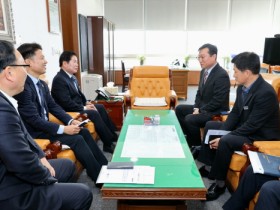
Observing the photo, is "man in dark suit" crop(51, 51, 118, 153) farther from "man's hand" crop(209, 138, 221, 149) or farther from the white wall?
"man's hand" crop(209, 138, 221, 149)

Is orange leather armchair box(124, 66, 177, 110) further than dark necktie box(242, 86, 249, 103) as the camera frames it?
Yes

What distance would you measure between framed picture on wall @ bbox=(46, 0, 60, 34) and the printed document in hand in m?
2.87

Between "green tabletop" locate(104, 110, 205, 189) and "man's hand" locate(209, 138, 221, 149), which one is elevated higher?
"green tabletop" locate(104, 110, 205, 189)

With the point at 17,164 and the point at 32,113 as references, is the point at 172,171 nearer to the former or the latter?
the point at 17,164

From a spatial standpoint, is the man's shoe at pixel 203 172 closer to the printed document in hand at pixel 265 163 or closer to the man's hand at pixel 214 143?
the man's hand at pixel 214 143

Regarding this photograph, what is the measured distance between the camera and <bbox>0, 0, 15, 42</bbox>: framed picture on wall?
2143 mm

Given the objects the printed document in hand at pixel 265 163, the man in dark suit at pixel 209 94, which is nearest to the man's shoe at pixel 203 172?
the man in dark suit at pixel 209 94

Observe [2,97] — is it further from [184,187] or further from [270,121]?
[270,121]

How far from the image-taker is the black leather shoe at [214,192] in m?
2.02

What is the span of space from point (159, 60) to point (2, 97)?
7.02 metres

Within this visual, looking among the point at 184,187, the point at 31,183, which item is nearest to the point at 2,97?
the point at 31,183

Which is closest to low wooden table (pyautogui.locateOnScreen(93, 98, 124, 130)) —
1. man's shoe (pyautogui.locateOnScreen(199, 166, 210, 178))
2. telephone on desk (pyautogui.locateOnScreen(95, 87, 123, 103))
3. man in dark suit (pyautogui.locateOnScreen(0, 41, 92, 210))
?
telephone on desk (pyautogui.locateOnScreen(95, 87, 123, 103))

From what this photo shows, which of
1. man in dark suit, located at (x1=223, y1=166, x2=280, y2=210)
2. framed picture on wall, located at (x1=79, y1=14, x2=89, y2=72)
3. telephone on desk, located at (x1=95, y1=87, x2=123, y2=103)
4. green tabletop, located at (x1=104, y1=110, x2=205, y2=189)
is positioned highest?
framed picture on wall, located at (x1=79, y1=14, x2=89, y2=72)

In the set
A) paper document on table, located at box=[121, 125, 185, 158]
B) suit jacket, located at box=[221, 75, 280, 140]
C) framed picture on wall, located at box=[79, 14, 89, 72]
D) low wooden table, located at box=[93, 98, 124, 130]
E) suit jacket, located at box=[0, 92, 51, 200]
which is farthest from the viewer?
framed picture on wall, located at box=[79, 14, 89, 72]
